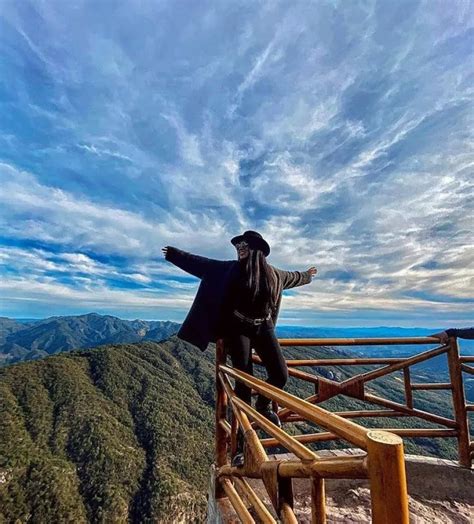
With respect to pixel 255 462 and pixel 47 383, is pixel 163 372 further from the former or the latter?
pixel 255 462

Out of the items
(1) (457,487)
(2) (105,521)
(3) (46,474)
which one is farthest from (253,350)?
(3) (46,474)

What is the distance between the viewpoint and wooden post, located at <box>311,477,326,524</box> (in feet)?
3.47

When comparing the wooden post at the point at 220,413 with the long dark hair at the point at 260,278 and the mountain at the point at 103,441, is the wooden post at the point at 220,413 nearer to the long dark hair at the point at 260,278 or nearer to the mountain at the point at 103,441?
the long dark hair at the point at 260,278

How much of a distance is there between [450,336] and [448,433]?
0.95 metres

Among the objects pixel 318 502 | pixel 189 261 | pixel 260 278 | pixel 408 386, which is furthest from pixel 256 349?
pixel 318 502

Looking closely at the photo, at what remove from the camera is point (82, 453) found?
67250mm

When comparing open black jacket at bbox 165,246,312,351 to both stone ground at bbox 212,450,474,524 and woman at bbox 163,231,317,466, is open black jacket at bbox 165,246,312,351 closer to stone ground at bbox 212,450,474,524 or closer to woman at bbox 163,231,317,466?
woman at bbox 163,231,317,466

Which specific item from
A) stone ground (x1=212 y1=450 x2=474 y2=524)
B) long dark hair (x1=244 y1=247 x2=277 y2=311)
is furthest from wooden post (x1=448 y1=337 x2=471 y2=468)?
long dark hair (x1=244 y1=247 x2=277 y2=311)

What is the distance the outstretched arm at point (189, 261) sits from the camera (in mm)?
3010

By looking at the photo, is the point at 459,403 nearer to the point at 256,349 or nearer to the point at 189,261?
the point at 256,349

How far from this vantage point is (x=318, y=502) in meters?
1.06

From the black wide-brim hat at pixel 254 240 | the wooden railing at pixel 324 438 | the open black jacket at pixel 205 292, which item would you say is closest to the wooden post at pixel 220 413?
the wooden railing at pixel 324 438

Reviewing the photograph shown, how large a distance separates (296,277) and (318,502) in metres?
2.66

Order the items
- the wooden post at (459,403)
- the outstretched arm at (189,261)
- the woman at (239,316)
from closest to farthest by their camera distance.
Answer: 1. the woman at (239,316)
2. the outstretched arm at (189,261)
3. the wooden post at (459,403)
